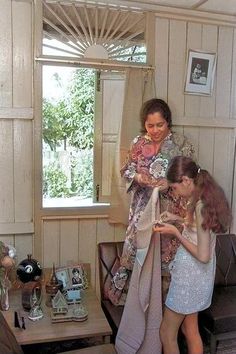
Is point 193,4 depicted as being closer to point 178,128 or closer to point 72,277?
point 178,128

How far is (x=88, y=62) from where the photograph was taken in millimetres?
2473

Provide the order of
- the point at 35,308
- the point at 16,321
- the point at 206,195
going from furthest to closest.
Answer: the point at 35,308 < the point at 16,321 < the point at 206,195

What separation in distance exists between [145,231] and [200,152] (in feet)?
3.45

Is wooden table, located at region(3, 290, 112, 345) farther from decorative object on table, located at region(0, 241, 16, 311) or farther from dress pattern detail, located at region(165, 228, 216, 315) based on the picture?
dress pattern detail, located at region(165, 228, 216, 315)

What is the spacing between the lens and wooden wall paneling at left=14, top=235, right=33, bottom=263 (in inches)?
98.8

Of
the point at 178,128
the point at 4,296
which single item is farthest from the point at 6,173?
the point at 178,128

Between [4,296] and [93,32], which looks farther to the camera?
[93,32]

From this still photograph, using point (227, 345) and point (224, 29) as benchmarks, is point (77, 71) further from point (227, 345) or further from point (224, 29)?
point (227, 345)

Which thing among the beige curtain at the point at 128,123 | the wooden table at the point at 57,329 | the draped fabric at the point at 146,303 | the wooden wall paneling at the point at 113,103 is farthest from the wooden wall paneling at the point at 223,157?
the wooden table at the point at 57,329

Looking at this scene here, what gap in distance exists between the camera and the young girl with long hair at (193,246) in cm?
178

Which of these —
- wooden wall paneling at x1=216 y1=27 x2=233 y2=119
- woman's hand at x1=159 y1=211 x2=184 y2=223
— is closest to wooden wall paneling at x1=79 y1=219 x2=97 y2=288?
woman's hand at x1=159 y1=211 x2=184 y2=223

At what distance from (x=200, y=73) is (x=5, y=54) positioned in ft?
4.57

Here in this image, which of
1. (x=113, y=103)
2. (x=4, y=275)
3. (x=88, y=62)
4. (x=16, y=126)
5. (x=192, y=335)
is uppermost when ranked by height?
(x=88, y=62)

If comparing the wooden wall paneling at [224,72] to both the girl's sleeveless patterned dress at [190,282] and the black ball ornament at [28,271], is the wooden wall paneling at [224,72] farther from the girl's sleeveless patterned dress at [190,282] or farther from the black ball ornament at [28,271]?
the black ball ornament at [28,271]
